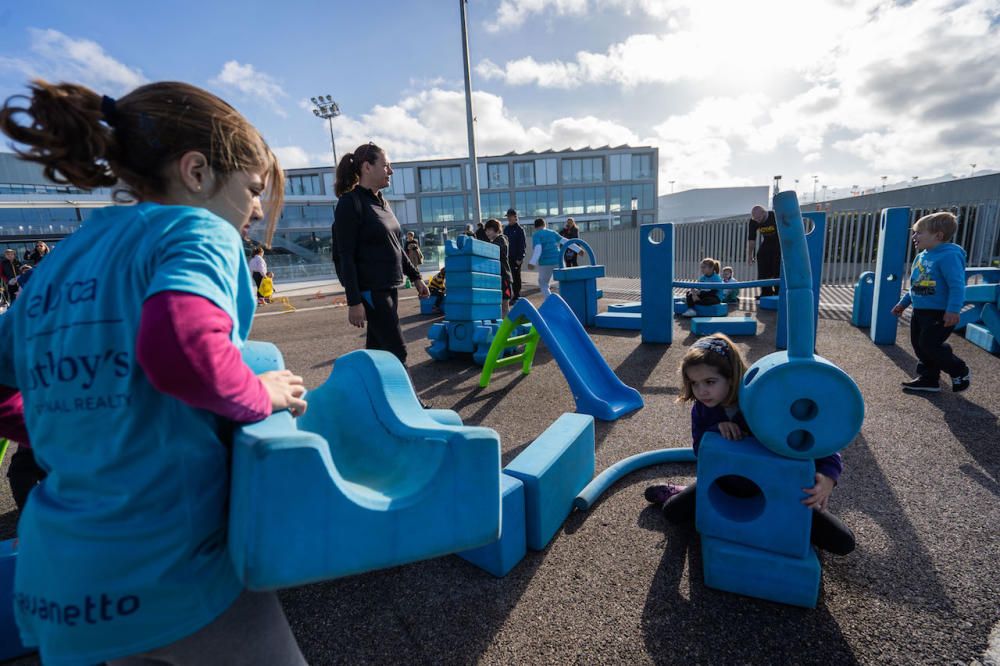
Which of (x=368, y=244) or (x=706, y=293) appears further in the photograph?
(x=706, y=293)

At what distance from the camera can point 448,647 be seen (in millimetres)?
1727

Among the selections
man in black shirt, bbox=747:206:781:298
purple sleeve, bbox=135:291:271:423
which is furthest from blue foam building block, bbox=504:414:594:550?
man in black shirt, bbox=747:206:781:298

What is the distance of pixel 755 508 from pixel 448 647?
1.38 metres

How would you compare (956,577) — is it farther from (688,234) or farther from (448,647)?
(688,234)

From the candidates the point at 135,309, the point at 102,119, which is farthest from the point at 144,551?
the point at 102,119

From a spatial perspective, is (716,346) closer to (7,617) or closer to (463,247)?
(7,617)

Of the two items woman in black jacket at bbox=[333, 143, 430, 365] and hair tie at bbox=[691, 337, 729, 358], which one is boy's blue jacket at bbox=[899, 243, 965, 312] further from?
woman in black jacket at bbox=[333, 143, 430, 365]

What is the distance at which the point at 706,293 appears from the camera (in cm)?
830

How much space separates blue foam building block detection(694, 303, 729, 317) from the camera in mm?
7988

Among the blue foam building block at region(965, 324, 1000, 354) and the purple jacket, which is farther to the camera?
the blue foam building block at region(965, 324, 1000, 354)

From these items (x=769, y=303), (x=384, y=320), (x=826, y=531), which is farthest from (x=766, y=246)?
(x=826, y=531)

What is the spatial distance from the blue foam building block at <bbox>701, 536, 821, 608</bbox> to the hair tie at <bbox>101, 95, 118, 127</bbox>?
89.3 inches

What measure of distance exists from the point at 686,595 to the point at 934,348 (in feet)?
11.8

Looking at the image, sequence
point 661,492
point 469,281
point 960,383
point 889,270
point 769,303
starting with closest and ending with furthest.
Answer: point 661,492
point 960,383
point 889,270
point 469,281
point 769,303
